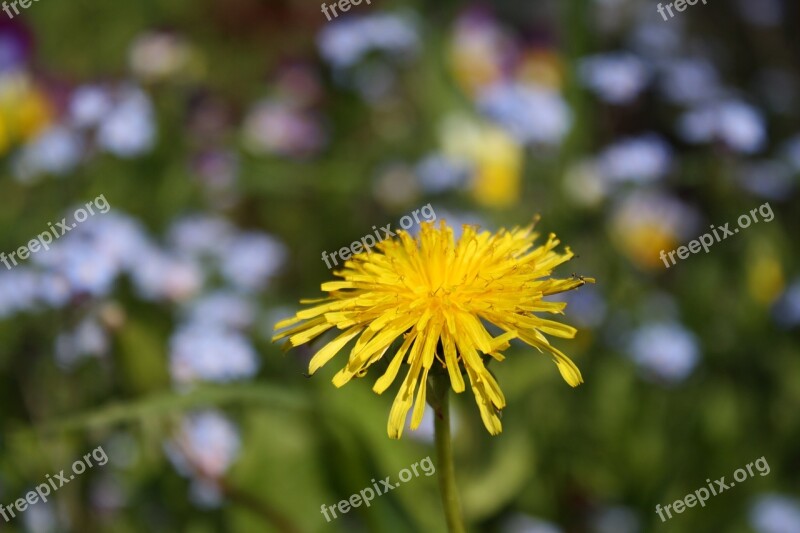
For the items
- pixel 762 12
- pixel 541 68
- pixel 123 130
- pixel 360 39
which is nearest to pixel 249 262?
pixel 123 130

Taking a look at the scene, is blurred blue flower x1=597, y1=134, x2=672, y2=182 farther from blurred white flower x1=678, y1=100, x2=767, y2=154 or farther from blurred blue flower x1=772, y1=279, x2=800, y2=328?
blurred blue flower x1=772, y1=279, x2=800, y2=328

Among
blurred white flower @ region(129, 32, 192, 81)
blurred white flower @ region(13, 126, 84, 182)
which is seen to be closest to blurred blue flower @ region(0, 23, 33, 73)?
blurred white flower @ region(129, 32, 192, 81)

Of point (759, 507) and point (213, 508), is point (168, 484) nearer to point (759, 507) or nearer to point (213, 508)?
point (213, 508)

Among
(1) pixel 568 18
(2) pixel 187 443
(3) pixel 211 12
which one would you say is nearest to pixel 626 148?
(1) pixel 568 18

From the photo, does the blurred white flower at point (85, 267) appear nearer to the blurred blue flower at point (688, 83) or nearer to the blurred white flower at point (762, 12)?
the blurred blue flower at point (688, 83)

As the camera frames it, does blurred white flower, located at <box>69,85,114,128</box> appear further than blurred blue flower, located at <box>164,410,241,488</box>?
Yes

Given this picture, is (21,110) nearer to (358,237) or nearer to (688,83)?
(358,237)

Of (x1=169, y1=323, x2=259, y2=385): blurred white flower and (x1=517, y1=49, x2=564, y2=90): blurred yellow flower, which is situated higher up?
(x1=517, y1=49, x2=564, y2=90): blurred yellow flower
